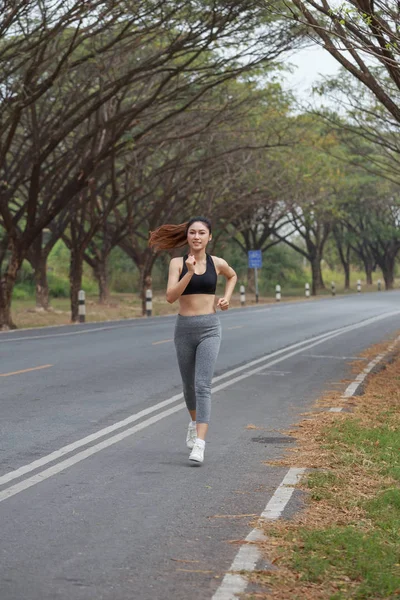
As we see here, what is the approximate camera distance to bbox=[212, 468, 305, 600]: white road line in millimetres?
4875

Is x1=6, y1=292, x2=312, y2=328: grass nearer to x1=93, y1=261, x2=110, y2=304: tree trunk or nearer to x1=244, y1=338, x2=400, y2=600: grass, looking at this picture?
x1=93, y1=261, x2=110, y2=304: tree trunk

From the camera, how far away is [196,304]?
8266 millimetres

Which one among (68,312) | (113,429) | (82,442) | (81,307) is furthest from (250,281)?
(82,442)

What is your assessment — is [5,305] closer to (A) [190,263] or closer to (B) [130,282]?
(A) [190,263]

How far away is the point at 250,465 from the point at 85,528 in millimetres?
2431

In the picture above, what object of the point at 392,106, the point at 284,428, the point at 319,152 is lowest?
the point at 284,428

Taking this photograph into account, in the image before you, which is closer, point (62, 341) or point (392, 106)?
point (392, 106)

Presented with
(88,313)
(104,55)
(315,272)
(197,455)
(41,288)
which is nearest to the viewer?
(197,455)

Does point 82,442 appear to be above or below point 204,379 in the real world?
below

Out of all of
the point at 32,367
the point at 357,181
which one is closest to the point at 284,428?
the point at 32,367

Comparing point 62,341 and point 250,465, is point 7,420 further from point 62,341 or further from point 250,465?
point 62,341

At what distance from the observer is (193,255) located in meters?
8.16

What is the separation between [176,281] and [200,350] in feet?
2.01

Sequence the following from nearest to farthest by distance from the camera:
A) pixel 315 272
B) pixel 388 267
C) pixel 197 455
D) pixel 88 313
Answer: pixel 197 455
pixel 88 313
pixel 315 272
pixel 388 267
